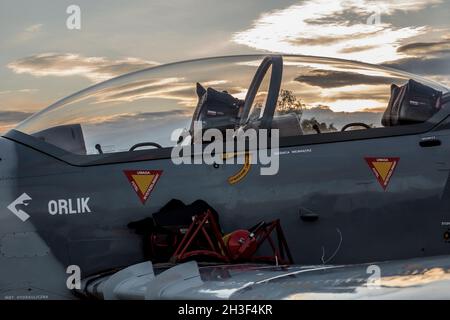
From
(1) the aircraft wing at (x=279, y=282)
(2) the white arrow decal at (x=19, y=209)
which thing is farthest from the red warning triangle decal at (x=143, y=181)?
(2) the white arrow decal at (x=19, y=209)

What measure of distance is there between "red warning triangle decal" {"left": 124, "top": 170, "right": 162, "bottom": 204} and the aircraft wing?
0.57 meters

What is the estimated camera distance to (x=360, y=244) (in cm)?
572

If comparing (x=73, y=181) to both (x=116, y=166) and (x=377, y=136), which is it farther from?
(x=377, y=136)

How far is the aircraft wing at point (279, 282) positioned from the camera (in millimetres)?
4469

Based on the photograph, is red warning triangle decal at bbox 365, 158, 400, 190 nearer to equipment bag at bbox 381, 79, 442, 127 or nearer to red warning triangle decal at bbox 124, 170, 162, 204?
equipment bag at bbox 381, 79, 442, 127

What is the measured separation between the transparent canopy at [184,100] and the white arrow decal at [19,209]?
0.51 m

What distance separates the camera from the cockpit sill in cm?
570

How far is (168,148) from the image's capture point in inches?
227

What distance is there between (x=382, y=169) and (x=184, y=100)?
1719mm

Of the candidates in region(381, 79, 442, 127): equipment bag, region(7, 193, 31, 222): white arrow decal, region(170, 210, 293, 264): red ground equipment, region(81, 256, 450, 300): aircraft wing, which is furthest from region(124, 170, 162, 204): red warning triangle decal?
region(381, 79, 442, 127): equipment bag

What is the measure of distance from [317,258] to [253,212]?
63 centimetres

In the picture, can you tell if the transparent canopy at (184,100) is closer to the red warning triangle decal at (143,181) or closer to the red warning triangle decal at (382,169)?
the red warning triangle decal at (143,181)

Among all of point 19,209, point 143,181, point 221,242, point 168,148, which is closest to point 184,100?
point 168,148

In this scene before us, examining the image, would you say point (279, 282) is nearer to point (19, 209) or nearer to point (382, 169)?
point (382, 169)
